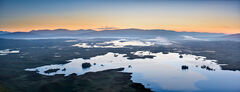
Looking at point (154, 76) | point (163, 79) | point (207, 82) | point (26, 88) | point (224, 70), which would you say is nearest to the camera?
point (26, 88)

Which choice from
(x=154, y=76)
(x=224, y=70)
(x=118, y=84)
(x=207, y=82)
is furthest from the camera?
(x=224, y=70)

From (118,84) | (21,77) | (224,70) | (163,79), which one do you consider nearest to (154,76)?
(163,79)

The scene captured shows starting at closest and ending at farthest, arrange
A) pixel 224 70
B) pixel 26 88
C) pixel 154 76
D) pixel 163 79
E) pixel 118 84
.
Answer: pixel 26 88 < pixel 118 84 < pixel 163 79 < pixel 154 76 < pixel 224 70

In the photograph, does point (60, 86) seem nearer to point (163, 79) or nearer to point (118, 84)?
point (118, 84)

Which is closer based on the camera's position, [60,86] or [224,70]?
[60,86]

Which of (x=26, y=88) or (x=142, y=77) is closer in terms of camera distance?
(x=26, y=88)

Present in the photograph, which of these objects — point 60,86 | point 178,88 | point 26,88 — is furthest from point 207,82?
point 26,88

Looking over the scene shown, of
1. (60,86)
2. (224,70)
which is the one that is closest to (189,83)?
(224,70)

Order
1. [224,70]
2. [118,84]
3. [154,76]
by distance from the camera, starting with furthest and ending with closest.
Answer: [224,70], [154,76], [118,84]

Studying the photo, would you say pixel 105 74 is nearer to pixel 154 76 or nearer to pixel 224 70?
pixel 154 76
